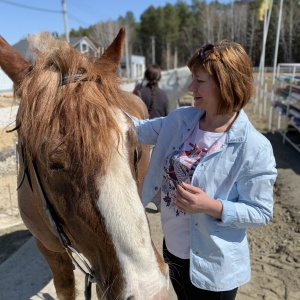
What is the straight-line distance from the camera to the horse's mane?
1232 millimetres

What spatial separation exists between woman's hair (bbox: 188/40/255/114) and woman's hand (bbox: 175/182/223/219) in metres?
0.44

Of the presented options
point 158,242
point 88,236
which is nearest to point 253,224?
point 88,236

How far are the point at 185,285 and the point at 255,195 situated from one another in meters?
0.73

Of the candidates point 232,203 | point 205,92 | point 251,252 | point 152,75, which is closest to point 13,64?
point 205,92

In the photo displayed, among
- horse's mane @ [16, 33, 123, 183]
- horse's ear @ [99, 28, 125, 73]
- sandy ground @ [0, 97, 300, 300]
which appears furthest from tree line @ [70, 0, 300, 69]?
horse's mane @ [16, 33, 123, 183]

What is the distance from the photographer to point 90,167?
121cm

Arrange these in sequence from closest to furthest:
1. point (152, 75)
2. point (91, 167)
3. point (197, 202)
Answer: point (91, 167), point (197, 202), point (152, 75)

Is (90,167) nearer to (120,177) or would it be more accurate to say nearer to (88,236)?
(120,177)

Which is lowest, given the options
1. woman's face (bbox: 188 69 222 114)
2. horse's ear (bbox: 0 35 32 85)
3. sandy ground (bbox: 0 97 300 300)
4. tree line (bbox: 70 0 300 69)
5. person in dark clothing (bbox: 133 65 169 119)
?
sandy ground (bbox: 0 97 300 300)

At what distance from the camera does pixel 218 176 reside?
4.99 feet

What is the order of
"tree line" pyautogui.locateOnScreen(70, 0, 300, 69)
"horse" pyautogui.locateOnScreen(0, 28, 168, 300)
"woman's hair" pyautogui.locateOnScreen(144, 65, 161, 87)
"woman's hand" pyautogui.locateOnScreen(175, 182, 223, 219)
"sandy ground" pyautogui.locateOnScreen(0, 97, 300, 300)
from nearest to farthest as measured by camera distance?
1. "horse" pyautogui.locateOnScreen(0, 28, 168, 300)
2. "woman's hand" pyautogui.locateOnScreen(175, 182, 223, 219)
3. "sandy ground" pyautogui.locateOnScreen(0, 97, 300, 300)
4. "woman's hair" pyautogui.locateOnScreen(144, 65, 161, 87)
5. "tree line" pyautogui.locateOnScreen(70, 0, 300, 69)

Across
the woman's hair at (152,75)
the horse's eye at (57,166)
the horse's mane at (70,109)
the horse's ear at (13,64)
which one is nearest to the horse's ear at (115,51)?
the horse's mane at (70,109)

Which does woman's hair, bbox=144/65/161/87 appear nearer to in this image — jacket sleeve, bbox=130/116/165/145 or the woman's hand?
jacket sleeve, bbox=130/116/165/145

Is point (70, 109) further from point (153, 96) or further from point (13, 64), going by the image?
point (153, 96)
